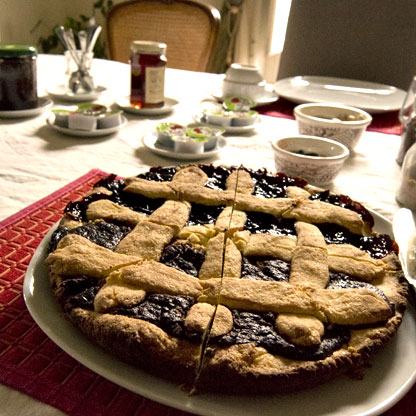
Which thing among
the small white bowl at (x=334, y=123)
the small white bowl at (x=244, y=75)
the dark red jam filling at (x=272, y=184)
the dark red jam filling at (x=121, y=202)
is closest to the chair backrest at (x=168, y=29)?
the small white bowl at (x=244, y=75)

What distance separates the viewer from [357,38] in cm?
208

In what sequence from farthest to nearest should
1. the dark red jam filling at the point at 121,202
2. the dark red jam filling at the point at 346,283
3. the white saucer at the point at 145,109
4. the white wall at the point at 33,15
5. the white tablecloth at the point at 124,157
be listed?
the white wall at the point at 33,15 < the white saucer at the point at 145,109 < the white tablecloth at the point at 124,157 < the dark red jam filling at the point at 121,202 < the dark red jam filling at the point at 346,283

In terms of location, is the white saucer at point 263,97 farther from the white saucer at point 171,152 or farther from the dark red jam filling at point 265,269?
the dark red jam filling at point 265,269

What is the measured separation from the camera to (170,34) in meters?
2.60

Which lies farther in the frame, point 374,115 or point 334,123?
point 374,115

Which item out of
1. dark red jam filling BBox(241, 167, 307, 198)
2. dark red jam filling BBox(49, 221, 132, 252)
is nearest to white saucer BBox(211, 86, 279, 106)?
dark red jam filling BBox(241, 167, 307, 198)

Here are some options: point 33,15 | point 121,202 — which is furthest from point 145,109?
point 33,15

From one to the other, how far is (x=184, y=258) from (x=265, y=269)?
0.38 feet

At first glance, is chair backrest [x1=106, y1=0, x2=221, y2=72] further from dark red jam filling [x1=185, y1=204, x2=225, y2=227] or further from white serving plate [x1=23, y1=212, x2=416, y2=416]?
white serving plate [x1=23, y1=212, x2=416, y2=416]

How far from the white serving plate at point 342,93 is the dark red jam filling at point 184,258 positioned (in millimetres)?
1059

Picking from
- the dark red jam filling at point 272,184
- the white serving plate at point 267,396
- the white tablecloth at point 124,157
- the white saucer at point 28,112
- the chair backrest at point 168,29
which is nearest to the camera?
the white serving plate at point 267,396

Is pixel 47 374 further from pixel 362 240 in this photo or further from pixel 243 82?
pixel 243 82

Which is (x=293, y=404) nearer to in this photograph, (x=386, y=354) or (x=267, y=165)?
(x=386, y=354)

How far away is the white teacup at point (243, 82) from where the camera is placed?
5.07 ft
